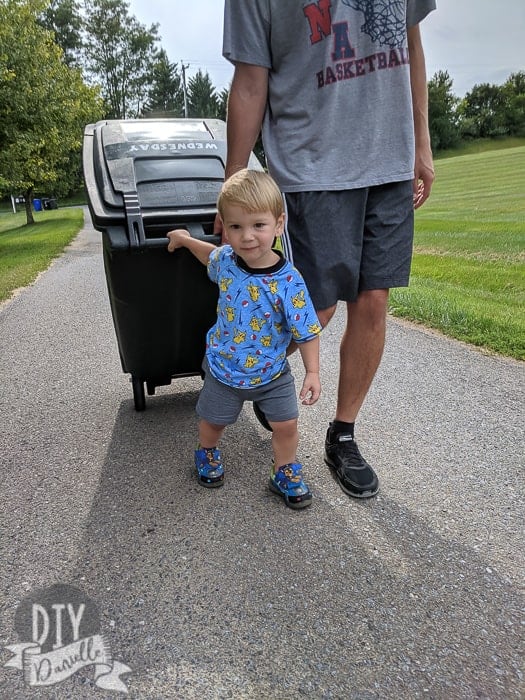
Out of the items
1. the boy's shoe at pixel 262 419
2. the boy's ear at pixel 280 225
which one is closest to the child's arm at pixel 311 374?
the boy's ear at pixel 280 225

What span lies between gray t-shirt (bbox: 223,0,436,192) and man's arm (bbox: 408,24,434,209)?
0.11 meters

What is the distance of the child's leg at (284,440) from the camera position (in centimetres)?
219

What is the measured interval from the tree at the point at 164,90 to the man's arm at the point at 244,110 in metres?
Result: 54.9

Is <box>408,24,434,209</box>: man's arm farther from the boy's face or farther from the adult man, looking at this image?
the boy's face

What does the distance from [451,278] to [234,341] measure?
17.4 ft

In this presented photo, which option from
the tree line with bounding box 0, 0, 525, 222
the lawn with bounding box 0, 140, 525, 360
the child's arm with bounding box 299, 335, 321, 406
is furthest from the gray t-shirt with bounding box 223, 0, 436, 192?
the tree line with bounding box 0, 0, 525, 222

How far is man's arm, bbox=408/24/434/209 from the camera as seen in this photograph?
90.0 inches

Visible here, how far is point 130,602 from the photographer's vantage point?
5.69ft

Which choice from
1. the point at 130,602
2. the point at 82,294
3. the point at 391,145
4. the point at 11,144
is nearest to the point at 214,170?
the point at 391,145

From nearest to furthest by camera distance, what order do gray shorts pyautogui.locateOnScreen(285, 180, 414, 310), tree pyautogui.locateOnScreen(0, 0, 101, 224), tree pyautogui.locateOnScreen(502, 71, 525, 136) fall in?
1. gray shorts pyautogui.locateOnScreen(285, 180, 414, 310)
2. tree pyautogui.locateOnScreen(0, 0, 101, 224)
3. tree pyautogui.locateOnScreen(502, 71, 525, 136)

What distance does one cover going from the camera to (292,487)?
7.27 ft

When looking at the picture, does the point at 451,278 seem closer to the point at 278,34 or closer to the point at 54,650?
the point at 278,34

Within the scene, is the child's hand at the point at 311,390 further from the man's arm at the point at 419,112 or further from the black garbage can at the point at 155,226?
the man's arm at the point at 419,112

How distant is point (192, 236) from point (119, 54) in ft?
181
